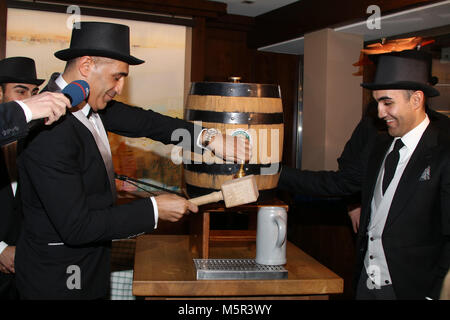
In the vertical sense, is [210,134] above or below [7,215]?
above

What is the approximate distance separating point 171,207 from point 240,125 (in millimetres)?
450

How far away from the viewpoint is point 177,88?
212 inches

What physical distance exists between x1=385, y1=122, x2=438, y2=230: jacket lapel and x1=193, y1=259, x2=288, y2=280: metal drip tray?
0.52 metres

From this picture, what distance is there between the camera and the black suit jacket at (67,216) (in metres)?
1.57

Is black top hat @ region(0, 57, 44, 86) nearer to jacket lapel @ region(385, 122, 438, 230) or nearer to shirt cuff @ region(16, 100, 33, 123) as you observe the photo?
shirt cuff @ region(16, 100, 33, 123)

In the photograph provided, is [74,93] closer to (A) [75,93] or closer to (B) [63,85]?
(A) [75,93]

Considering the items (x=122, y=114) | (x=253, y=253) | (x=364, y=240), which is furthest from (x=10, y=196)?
(x=364, y=240)

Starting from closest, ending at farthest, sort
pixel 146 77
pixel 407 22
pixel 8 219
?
1. pixel 8 219
2. pixel 407 22
3. pixel 146 77

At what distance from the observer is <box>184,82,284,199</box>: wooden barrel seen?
6.40ft

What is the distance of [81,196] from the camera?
1592mm

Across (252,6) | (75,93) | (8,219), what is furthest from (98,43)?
(252,6)

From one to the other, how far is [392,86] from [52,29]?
379 cm

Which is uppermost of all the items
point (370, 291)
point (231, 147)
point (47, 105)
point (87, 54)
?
point (87, 54)

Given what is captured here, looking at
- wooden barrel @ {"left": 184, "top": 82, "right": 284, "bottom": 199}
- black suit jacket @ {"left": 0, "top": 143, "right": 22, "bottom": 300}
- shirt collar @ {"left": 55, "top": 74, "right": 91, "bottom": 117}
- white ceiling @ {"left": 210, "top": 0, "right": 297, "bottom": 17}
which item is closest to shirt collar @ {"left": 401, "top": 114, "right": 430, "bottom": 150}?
wooden barrel @ {"left": 184, "top": 82, "right": 284, "bottom": 199}
